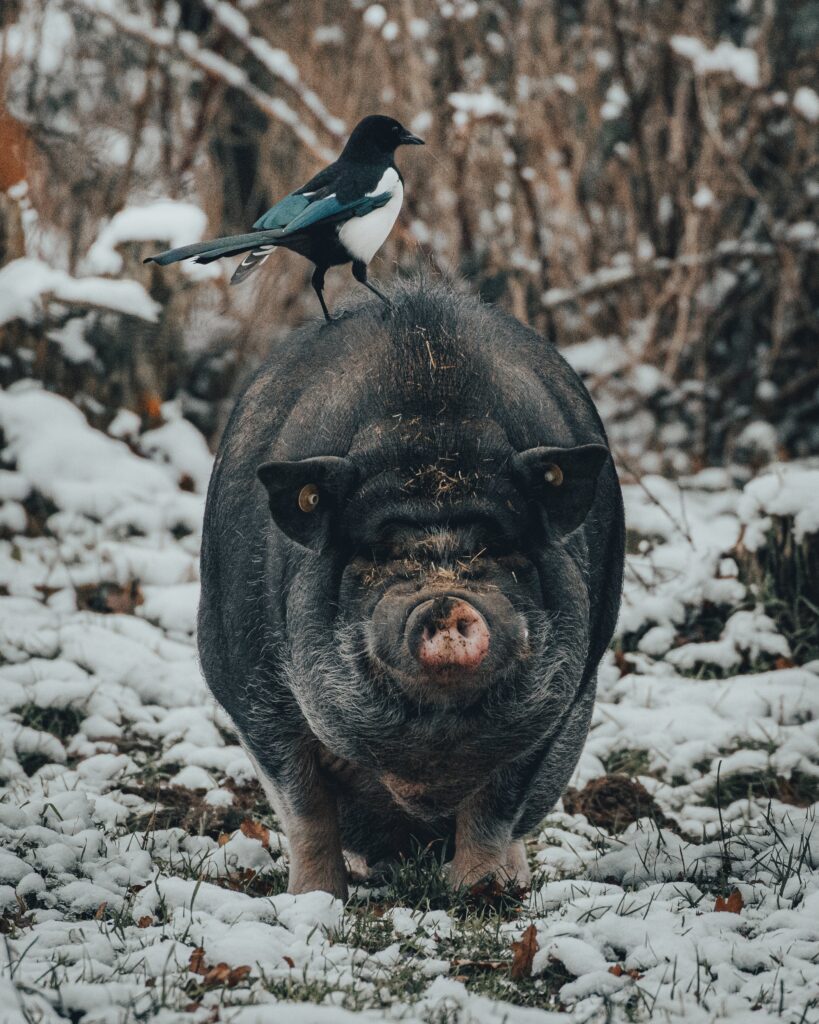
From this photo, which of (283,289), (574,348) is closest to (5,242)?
(283,289)

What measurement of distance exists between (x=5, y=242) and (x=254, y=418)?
439cm

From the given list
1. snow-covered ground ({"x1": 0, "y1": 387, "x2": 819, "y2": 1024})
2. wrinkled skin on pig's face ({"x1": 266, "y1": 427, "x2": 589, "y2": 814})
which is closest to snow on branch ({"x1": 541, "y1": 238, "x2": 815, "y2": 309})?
snow-covered ground ({"x1": 0, "y1": 387, "x2": 819, "y2": 1024})

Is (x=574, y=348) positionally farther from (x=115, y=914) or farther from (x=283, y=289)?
(x=115, y=914)

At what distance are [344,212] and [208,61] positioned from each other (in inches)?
221

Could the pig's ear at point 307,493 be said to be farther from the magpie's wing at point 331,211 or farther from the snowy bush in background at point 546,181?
the snowy bush in background at point 546,181

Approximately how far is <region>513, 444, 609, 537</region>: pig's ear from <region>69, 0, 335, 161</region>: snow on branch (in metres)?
5.12

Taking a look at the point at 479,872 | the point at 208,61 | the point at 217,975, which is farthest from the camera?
the point at 208,61

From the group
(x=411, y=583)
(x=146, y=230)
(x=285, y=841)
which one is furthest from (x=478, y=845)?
(x=146, y=230)

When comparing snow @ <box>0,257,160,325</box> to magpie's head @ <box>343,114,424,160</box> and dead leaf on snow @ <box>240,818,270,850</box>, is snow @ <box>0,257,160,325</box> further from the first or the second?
magpie's head @ <box>343,114,424,160</box>

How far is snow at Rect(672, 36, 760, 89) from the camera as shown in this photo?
807cm

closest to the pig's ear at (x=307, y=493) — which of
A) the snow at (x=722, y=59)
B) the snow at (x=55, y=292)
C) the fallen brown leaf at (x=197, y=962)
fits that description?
the fallen brown leaf at (x=197, y=962)

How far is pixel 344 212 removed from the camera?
3.50 metres

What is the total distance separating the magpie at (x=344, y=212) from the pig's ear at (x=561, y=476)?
2.17 feet

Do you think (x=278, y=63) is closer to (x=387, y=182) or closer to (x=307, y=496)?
Result: (x=387, y=182)
